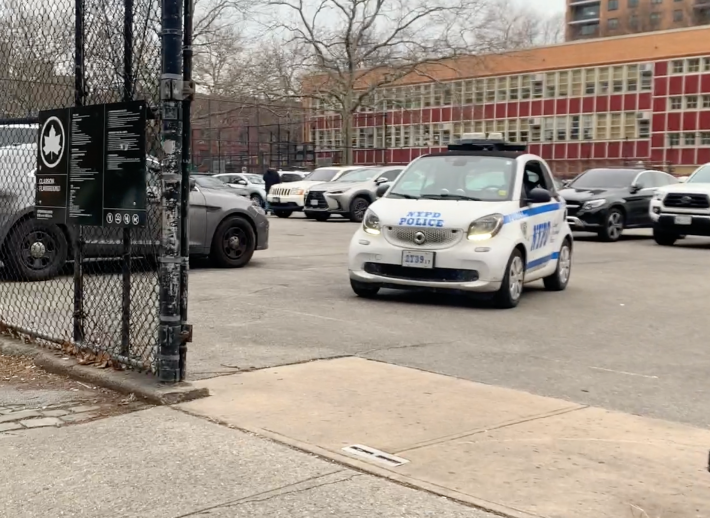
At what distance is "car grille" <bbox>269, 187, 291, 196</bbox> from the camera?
27.8m

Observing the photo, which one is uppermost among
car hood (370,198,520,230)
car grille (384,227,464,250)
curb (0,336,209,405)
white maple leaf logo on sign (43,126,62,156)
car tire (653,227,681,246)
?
white maple leaf logo on sign (43,126,62,156)

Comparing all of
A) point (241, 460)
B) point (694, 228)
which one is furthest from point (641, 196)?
point (241, 460)

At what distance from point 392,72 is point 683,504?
50970mm

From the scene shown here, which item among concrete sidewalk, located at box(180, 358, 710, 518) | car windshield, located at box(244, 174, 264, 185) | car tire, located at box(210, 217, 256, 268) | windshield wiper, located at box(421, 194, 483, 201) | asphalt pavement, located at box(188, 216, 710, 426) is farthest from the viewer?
car windshield, located at box(244, 174, 264, 185)

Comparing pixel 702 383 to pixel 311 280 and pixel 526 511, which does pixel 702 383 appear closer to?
pixel 526 511

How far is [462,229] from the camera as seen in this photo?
9195 millimetres

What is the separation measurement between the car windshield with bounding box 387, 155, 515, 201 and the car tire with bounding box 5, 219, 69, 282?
384cm

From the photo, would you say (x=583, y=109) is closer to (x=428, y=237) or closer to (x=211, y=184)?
(x=211, y=184)

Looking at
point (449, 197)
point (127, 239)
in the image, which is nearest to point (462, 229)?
point (449, 197)

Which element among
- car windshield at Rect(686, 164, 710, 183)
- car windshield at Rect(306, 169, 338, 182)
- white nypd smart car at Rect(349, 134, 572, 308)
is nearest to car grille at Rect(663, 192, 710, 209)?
car windshield at Rect(686, 164, 710, 183)

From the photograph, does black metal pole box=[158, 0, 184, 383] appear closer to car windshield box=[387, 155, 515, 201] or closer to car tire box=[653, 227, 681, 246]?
car windshield box=[387, 155, 515, 201]

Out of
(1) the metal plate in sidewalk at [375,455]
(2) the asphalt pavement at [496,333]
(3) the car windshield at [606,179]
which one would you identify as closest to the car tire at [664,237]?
(3) the car windshield at [606,179]

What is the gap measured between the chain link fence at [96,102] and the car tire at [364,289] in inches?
128

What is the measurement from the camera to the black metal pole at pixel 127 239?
5699 millimetres
